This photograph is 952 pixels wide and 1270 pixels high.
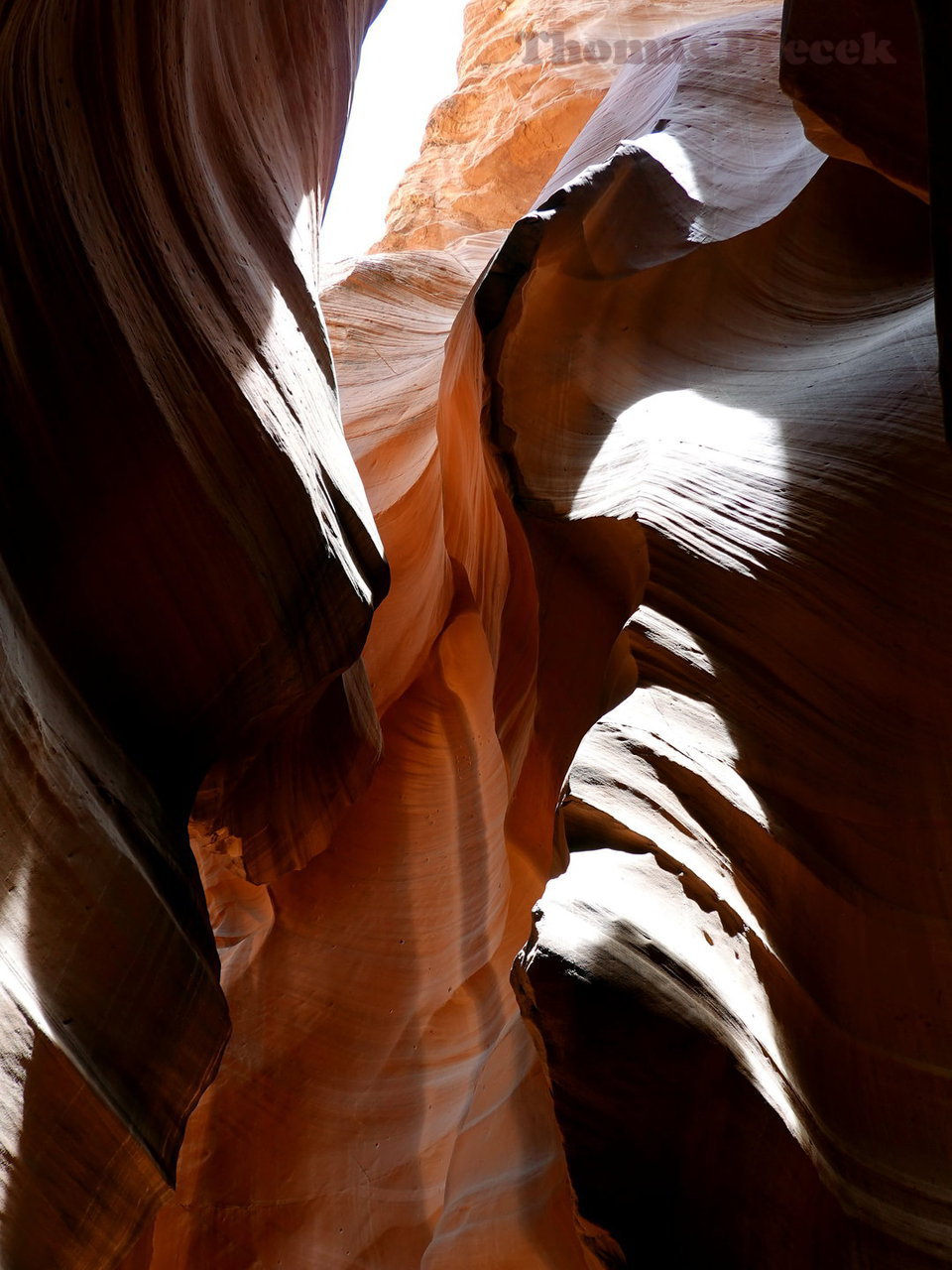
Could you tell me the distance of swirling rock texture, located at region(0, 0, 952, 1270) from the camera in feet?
5.05

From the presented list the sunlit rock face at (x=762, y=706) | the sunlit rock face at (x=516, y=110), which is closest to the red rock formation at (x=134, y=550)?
the sunlit rock face at (x=762, y=706)

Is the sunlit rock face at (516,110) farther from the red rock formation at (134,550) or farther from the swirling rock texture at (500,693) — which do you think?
the red rock formation at (134,550)

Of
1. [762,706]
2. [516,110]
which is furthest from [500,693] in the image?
[516,110]

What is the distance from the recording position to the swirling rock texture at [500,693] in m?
1.54

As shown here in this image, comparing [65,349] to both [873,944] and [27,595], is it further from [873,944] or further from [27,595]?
[873,944]

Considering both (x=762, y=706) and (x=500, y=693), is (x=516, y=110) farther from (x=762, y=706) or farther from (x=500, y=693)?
(x=762, y=706)

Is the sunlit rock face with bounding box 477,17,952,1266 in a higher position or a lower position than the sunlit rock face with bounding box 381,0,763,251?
lower

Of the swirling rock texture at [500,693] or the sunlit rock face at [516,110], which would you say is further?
the sunlit rock face at [516,110]

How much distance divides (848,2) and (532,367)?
1.06 meters

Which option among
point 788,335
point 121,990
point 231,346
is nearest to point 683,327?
point 788,335

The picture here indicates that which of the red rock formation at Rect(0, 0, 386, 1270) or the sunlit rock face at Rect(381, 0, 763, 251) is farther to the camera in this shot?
the sunlit rock face at Rect(381, 0, 763, 251)

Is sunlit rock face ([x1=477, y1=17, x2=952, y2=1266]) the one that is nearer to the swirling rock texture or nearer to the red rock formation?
the swirling rock texture

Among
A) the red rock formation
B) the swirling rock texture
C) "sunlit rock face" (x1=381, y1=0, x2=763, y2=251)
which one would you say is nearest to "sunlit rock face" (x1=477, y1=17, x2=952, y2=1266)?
the swirling rock texture

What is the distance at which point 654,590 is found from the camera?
2.07 m
